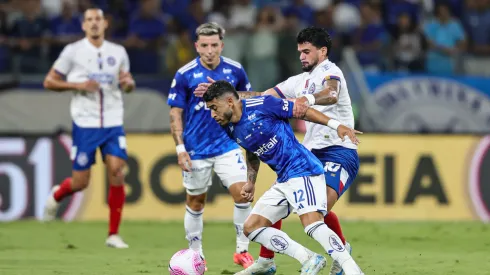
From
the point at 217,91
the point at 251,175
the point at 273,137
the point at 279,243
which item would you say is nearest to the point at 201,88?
the point at 251,175

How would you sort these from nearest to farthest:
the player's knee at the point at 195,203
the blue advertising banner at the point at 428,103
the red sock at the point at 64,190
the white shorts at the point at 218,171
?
1. the white shorts at the point at 218,171
2. the player's knee at the point at 195,203
3. the red sock at the point at 64,190
4. the blue advertising banner at the point at 428,103

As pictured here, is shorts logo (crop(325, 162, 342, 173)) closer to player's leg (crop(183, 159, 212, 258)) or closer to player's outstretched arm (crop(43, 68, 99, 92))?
player's leg (crop(183, 159, 212, 258))

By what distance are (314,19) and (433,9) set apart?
7.40ft

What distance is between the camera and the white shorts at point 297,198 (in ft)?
27.3

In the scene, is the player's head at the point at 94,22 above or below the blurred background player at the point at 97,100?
above

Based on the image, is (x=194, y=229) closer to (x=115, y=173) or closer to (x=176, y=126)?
(x=176, y=126)

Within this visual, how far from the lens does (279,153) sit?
332 inches

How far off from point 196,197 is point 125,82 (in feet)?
7.65

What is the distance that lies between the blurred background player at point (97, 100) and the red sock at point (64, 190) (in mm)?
198

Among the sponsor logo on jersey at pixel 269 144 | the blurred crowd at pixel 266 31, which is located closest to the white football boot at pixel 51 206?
the blurred crowd at pixel 266 31

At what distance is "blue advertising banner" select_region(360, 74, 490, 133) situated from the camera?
16719 mm

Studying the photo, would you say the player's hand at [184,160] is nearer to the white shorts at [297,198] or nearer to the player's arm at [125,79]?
the white shorts at [297,198]

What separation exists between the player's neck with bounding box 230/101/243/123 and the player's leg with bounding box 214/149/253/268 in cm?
202

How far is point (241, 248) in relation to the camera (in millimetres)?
10312
